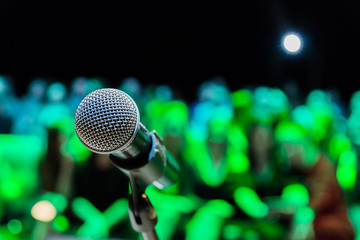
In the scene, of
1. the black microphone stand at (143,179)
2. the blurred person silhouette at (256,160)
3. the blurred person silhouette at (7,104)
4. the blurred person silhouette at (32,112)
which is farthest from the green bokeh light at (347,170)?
the blurred person silhouette at (7,104)

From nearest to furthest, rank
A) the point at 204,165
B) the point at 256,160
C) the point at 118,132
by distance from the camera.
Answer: the point at 118,132 → the point at 256,160 → the point at 204,165

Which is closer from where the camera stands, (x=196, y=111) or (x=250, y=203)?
(x=250, y=203)

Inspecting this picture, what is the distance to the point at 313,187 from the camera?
313 cm

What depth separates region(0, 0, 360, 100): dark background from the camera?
131 inches

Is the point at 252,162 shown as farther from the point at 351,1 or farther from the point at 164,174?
the point at 164,174

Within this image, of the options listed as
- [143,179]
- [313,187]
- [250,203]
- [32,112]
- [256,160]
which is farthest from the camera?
[32,112]

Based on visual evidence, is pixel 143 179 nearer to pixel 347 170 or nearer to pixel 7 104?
pixel 347 170

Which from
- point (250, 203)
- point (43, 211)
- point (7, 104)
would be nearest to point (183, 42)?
point (250, 203)

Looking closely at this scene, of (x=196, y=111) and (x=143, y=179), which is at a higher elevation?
(x=143, y=179)

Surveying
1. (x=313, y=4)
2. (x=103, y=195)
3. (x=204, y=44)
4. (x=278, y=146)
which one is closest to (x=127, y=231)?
(x=103, y=195)

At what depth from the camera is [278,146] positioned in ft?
11.5

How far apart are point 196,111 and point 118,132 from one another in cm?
306

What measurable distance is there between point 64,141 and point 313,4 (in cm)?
320

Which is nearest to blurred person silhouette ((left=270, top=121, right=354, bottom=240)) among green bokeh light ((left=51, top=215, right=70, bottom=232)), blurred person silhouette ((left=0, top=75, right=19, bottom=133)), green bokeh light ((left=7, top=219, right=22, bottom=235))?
green bokeh light ((left=51, top=215, right=70, bottom=232))
